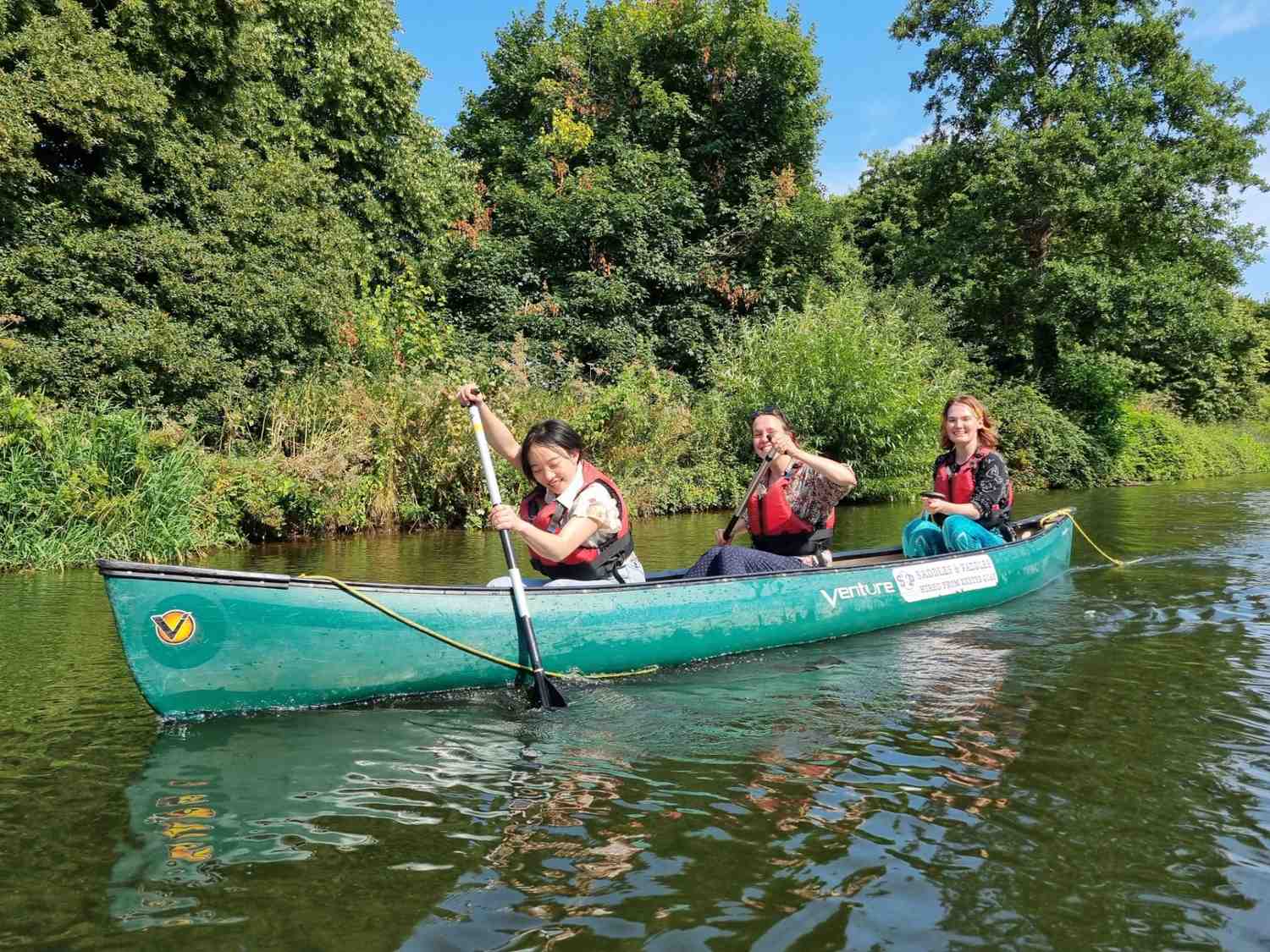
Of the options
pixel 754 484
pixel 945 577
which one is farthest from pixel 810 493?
pixel 945 577

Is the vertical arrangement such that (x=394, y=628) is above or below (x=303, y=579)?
below

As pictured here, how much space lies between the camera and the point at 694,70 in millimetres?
23438

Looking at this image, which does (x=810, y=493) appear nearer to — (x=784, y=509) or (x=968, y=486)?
(x=784, y=509)

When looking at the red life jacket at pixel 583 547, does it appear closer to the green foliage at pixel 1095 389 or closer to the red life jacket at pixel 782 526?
the red life jacket at pixel 782 526

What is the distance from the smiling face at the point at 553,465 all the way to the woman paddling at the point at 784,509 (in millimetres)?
1222

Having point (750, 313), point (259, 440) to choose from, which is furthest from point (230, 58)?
point (750, 313)

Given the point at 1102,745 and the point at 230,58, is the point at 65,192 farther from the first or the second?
the point at 1102,745

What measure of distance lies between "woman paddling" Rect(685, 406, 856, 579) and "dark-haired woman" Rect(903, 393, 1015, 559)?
125cm

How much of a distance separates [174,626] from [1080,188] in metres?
23.5

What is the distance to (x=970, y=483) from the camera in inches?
293

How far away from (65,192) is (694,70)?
1529 centimetres

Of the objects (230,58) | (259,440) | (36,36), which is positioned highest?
(230,58)

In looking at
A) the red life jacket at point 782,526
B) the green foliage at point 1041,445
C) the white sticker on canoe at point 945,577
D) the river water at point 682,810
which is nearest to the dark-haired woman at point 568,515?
the river water at point 682,810

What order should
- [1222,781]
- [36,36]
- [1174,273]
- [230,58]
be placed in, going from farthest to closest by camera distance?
[1174,273] < [230,58] < [36,36] < [1222,781]
